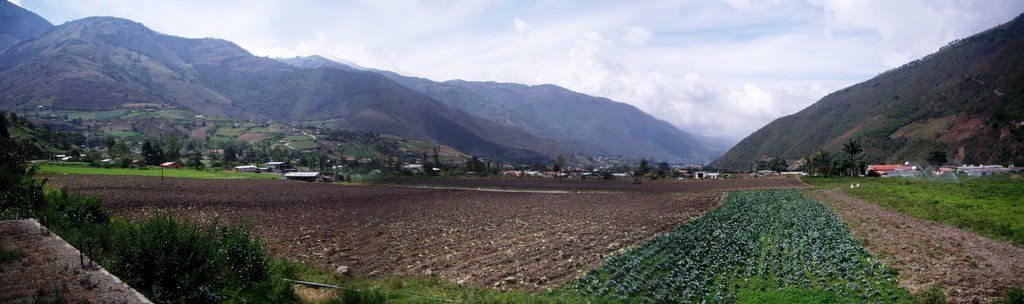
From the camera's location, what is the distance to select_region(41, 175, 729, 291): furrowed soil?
17938mm

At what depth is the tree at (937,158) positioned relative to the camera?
100m

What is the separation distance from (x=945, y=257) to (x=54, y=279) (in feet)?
85.8

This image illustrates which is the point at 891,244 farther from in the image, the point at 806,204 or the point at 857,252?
the point at 806,204

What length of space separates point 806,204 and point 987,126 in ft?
324

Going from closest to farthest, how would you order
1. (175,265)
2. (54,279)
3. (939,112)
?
(175,265), (54,279), (939,112)

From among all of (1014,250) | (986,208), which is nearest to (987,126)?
(986,208)

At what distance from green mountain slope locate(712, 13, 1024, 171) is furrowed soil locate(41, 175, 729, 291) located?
327ft

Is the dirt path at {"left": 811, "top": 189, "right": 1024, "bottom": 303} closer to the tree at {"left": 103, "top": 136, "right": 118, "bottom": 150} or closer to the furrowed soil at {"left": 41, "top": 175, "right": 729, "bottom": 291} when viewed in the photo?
the furrowed soil at {"left": 41, "top": 175, "right": 729, "bottom": 291}

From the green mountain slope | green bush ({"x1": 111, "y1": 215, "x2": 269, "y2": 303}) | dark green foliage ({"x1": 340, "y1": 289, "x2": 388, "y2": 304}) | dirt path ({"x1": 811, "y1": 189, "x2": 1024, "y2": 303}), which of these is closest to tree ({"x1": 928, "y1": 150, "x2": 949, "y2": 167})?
the green mountain slope

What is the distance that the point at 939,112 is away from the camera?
131500 mm

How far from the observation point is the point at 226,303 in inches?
353

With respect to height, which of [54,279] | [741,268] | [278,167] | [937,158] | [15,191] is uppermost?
[937,158]

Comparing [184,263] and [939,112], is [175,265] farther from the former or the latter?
[939,112]

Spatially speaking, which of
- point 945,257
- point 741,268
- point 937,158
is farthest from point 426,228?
point 937,158
